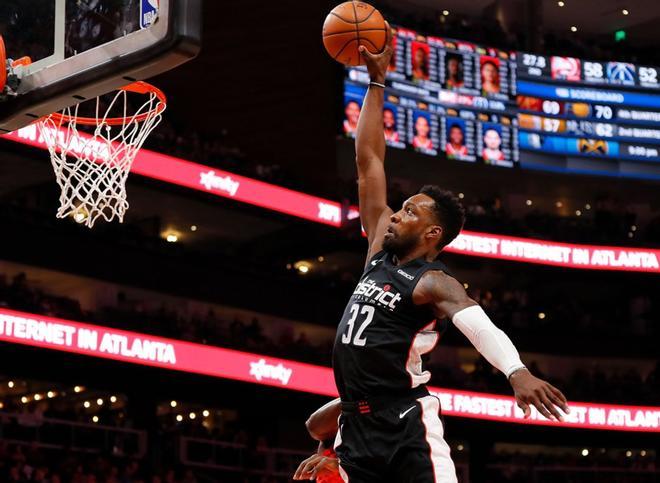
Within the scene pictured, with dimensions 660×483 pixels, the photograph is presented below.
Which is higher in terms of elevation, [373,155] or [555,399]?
[373,155]

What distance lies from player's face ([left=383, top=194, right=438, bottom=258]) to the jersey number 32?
32 cm

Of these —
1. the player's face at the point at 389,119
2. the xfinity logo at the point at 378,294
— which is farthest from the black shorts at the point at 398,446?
the player's face at the point at 389,119

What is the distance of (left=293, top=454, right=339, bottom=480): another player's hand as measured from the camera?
5934mm

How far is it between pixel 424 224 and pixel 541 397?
120cm

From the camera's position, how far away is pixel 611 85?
29781 mm

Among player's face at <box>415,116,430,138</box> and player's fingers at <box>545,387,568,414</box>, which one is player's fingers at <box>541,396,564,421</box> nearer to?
player's fingers at <box>545,387,568,414</box>

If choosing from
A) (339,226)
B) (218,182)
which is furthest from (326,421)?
(339,226)

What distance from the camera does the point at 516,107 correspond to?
28297mm

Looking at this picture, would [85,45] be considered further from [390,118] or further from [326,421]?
[390,118]

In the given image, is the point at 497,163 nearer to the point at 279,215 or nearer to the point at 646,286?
the point at 279,215

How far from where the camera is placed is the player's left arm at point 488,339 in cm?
481

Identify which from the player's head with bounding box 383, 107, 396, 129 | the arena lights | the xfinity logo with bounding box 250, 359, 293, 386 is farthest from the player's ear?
the player's head with bounding box 383, 107, 396, 129

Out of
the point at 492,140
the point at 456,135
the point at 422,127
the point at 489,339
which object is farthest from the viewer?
the point at 492,140

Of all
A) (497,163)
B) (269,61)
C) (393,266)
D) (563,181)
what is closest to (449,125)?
(497,163)
